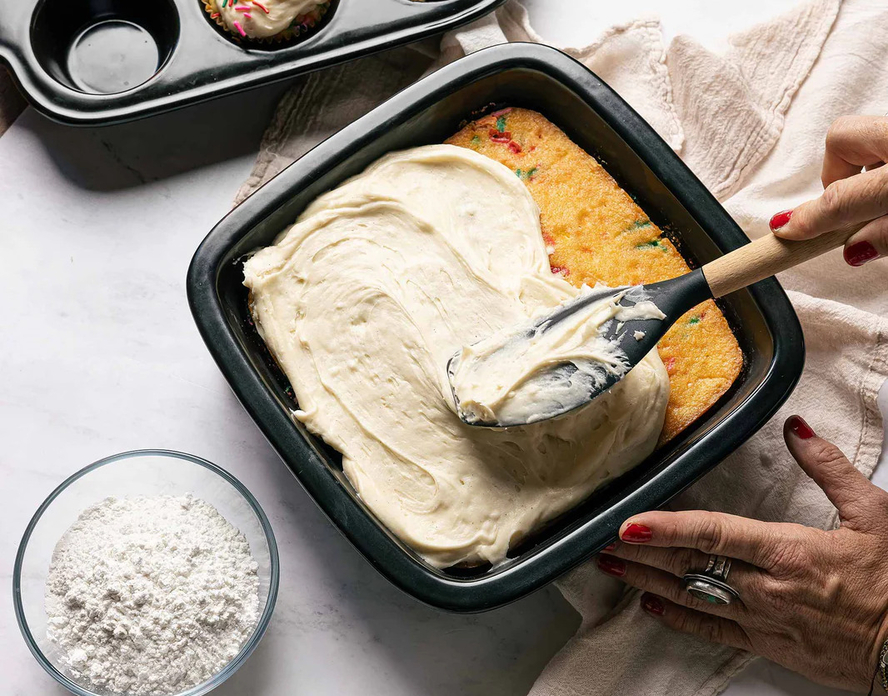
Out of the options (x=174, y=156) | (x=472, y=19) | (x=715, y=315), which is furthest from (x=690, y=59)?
(x=174, y=156)

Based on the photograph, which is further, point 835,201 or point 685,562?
point 685,562

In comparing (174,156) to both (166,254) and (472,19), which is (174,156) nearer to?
(166,254)

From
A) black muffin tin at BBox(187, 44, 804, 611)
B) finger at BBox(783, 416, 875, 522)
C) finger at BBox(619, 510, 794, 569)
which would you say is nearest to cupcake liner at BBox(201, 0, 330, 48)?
black muffin tin at BBox(187, 44, 804, 611)

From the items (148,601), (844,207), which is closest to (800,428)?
Result: (844,207)

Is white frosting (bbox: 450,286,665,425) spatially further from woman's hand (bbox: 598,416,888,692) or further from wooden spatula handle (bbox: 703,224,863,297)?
woman's hand (bbox: 598,416,888,692)

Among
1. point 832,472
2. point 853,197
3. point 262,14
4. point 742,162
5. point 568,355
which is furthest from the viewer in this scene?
point 742,162

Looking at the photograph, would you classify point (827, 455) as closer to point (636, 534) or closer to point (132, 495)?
point (636, 534)

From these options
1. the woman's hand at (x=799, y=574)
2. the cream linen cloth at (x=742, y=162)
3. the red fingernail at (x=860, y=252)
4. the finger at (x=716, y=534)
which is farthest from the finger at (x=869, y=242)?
the finger at (x=716, y=534)
